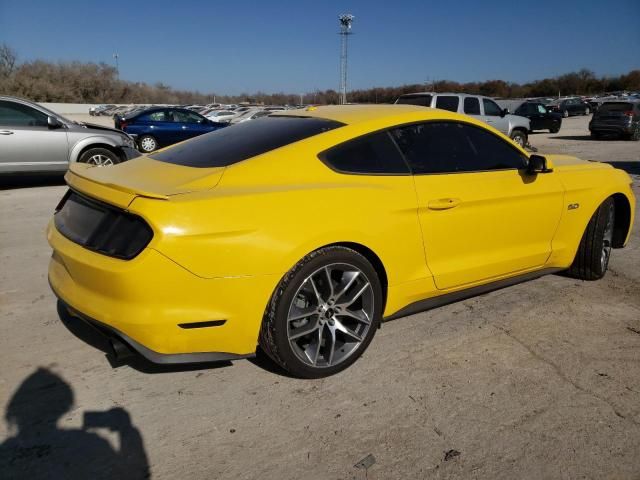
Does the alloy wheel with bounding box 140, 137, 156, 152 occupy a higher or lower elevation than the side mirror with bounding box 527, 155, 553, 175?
lower

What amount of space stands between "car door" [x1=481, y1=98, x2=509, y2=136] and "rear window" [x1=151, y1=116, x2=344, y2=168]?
42.8 ft

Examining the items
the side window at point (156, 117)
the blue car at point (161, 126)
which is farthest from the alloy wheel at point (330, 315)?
the side window at point (156, 117)

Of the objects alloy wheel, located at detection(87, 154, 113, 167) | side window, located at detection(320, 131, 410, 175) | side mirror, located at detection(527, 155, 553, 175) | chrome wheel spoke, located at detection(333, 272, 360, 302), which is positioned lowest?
chrome wheel spoke, located at detection(333, 272, 360, 302)

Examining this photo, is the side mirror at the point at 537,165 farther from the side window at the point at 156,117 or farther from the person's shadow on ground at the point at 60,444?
the side window at the point at 156,117

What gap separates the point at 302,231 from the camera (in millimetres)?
2592

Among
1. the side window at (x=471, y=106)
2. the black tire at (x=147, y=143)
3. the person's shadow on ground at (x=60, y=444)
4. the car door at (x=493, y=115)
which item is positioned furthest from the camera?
the black tire at (x=147, y=143)

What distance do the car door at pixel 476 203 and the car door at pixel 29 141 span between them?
7.46 m

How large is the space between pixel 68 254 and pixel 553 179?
10.9 ft

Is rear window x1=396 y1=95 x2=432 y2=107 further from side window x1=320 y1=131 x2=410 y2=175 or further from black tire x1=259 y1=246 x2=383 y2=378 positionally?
black tire x1=259 y1=246 x2=383 y2=378

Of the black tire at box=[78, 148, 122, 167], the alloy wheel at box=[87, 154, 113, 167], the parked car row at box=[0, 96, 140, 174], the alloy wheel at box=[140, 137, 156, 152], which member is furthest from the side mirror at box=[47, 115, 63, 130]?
the alloy wheel at box=[140, 137, 156, 152]

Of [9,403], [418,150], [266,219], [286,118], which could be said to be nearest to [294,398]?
[266,219]

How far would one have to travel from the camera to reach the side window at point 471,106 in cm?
1452

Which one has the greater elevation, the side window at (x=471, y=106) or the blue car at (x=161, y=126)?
the side window at (x=471, y=106)

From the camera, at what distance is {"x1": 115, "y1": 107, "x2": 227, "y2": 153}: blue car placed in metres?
16.2
